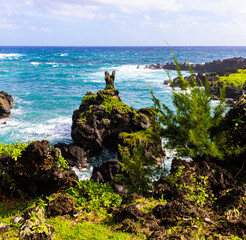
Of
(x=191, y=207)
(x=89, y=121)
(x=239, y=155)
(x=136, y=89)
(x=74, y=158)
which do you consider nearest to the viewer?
(x=191, y=207)

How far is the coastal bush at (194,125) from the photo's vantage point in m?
10.3

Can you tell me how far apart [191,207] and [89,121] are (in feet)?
58.7

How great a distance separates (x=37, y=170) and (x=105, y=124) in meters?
15.6

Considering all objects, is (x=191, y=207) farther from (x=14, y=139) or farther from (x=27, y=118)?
(x=27, y=118)

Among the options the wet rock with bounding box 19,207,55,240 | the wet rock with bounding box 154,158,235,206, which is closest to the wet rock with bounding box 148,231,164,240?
the wet rock with bounding box 154,158,235,206

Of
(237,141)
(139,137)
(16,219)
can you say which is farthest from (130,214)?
(139,137)

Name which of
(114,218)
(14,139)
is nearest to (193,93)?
(114,218)

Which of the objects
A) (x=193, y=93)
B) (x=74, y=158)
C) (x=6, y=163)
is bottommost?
(x=74, y=158)

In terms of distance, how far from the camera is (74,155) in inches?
838

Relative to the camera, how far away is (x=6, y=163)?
8852 millimetres

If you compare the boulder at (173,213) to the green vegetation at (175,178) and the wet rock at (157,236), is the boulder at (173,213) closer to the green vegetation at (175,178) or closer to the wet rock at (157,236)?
the wet rock at (157,236)

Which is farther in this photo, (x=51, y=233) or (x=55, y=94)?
(x=55, y=94)

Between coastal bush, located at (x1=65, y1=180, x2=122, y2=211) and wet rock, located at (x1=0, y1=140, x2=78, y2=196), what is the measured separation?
68 cm

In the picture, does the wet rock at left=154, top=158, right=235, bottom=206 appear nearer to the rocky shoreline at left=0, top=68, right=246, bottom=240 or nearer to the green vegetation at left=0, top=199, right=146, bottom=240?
the rocky shoreline at left=0, top=68, right=246, bottom=240
